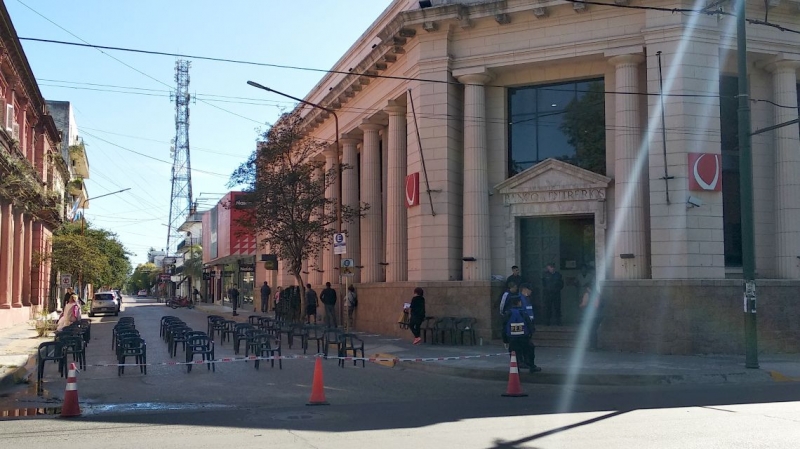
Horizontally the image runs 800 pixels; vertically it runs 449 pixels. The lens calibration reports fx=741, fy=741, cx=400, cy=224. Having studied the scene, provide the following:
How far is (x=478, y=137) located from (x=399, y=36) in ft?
13.3

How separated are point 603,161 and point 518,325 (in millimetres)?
8376

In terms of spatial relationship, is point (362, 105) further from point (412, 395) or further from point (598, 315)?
point (412, 395)

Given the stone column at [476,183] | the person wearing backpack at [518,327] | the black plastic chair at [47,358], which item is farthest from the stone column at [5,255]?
the person wearing backpack at [518,327]

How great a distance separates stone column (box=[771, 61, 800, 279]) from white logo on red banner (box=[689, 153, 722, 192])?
241 centimetres

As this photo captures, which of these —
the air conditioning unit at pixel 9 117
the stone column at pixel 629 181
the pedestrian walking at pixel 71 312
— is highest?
the air conditioning unit at pixel 9 117

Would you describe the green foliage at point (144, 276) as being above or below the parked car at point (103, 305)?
above

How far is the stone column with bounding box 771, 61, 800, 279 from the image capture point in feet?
65.7

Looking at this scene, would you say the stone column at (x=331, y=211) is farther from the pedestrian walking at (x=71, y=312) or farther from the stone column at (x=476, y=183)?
the pedestrian walking at (x=71, y=312)

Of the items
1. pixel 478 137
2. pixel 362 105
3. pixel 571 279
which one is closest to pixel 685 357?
pixel 571 279

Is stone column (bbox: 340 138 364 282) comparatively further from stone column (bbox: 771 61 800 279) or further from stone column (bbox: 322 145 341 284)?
stone column (bbox: 771 61 800 279)

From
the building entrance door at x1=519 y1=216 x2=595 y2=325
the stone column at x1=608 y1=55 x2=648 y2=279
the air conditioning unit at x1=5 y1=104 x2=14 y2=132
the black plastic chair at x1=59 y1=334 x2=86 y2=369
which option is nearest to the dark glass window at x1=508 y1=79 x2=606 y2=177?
the stone column at x1=608 y1=55 x2=648 y2=279

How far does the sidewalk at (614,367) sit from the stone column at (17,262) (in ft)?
69.7

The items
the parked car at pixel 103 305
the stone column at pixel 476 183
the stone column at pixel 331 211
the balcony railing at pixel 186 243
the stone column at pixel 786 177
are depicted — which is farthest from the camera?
the balcony railing at pixel 186 243

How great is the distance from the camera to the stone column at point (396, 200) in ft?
81.5
